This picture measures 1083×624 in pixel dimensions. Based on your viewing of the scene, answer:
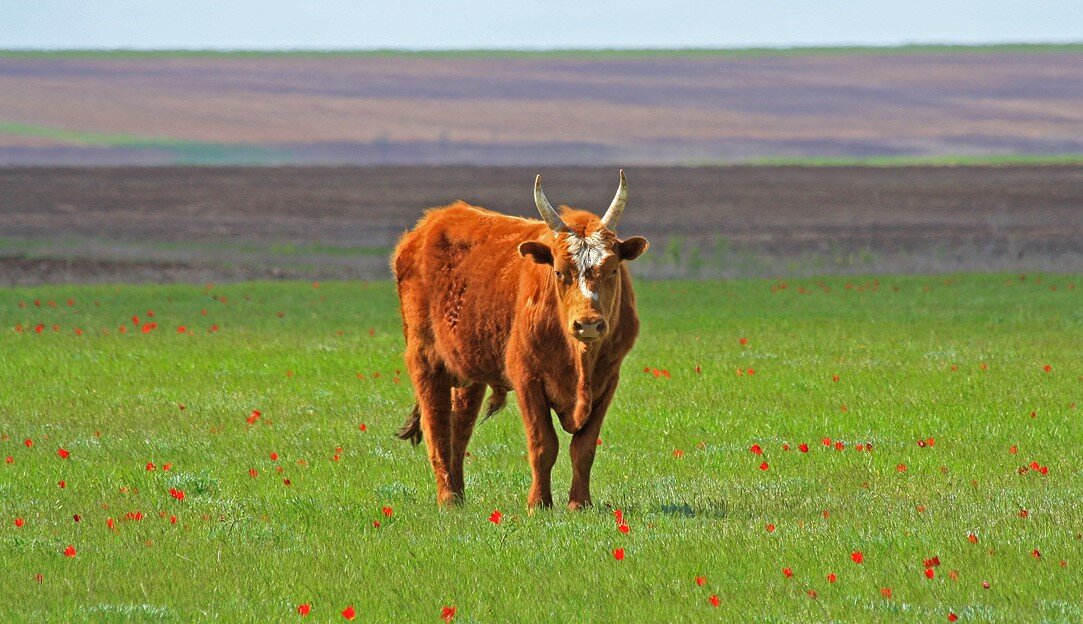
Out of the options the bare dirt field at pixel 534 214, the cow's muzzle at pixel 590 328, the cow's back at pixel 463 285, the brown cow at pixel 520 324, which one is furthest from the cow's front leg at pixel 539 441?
the bare dirt field at pixel 534 214

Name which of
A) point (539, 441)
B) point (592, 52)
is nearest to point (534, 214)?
point (539, 441)

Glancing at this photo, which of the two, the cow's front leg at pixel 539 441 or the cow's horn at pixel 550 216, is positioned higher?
the cow's horn at pixel 550 216

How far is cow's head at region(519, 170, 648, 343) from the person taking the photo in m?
9.87

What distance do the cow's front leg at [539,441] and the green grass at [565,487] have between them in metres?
0.37

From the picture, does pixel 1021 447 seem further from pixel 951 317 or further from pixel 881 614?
pixel 951 317

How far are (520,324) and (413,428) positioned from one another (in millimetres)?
2328

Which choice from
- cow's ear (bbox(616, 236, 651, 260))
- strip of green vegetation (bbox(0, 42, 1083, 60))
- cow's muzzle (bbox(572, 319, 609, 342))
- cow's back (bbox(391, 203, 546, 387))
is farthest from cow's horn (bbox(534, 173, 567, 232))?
strip of green vegetation (bbox(0, 42, 1083, 60))

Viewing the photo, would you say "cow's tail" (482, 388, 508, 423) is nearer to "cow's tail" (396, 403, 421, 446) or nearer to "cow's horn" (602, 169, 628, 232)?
"cow's tail" (396, 403, 421, 446)

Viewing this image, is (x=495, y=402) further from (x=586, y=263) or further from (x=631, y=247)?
(x=586, y=263)

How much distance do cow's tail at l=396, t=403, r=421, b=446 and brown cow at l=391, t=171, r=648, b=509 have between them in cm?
1

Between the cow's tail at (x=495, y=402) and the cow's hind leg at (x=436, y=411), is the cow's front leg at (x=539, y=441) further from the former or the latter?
the cow's tail at (x=495, y=402)

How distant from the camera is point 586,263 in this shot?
9.98 metres

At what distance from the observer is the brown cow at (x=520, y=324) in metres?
10.1

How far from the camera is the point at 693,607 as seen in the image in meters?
8.20
